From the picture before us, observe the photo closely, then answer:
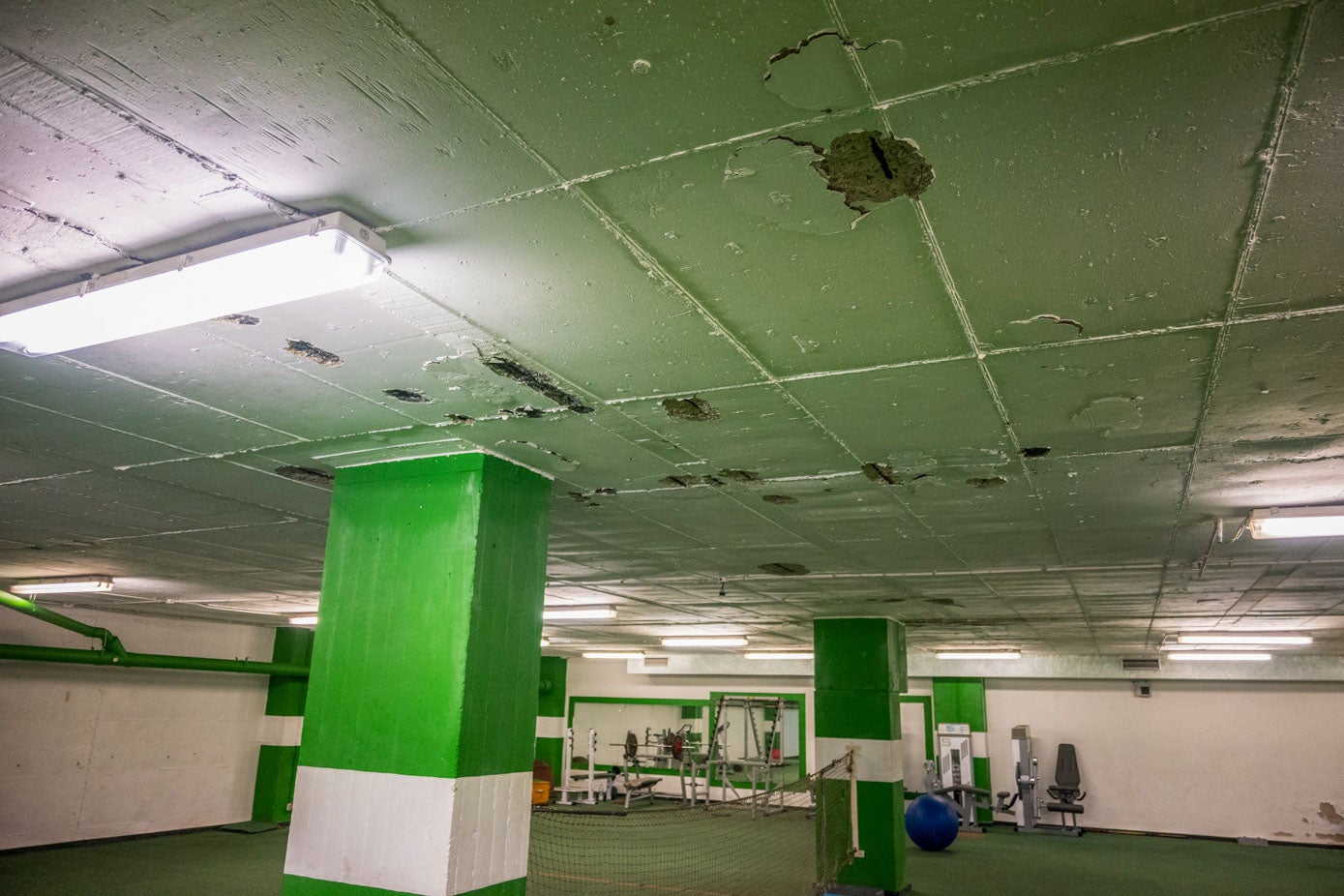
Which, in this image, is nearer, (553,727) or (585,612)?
(585,612)

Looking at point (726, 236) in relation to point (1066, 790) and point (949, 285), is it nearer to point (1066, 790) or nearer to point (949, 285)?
point (949, 285)

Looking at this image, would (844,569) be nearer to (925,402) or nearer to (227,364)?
(925,402)

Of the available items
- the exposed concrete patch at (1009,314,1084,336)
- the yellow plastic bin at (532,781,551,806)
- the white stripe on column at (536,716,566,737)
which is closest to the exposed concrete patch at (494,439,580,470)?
the exposed concrete patch at (1009,314,1084,336)

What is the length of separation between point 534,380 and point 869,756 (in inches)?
311

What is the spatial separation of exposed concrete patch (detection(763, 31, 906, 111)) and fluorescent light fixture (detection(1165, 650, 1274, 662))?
1500 cm

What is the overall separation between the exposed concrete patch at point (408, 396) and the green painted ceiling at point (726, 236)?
78mm

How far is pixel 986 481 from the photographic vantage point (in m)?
4.41

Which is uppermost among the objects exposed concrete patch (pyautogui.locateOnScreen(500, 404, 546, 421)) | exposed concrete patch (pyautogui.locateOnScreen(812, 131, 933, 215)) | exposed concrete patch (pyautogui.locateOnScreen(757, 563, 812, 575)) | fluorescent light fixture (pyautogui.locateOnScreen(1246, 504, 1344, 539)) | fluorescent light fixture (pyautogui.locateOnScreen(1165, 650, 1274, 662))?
exposed concrete patch (pyautogui.locateOnScreen(812, 131, 933, 215))

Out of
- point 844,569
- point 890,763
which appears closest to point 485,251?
point 844,569

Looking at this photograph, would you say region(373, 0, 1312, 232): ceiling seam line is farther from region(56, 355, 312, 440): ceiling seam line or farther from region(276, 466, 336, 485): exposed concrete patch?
region(276, 466, 336, 485): exposed concrete patch

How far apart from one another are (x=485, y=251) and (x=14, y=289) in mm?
1515

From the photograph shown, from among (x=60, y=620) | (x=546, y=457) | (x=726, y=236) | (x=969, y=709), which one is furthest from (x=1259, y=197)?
(x=969, y=709)

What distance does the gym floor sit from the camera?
9.08m

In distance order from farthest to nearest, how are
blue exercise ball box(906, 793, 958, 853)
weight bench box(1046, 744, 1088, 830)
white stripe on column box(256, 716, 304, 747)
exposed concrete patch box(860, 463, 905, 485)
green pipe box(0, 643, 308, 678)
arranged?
weight bench box(1046, 744, 1088, 830) → white stripe on column box(256, 716, 304, 747) → blue exercise ball box(906, 793, 958, 853) → green pipe box(0, 643, 308, 678) → exposed concrete patch box(860, 463, 905, 485)
